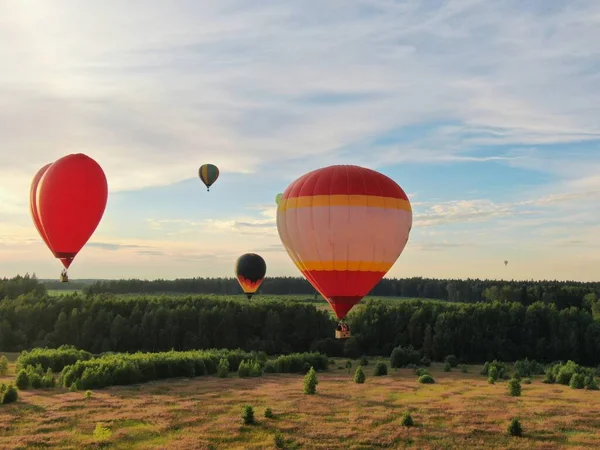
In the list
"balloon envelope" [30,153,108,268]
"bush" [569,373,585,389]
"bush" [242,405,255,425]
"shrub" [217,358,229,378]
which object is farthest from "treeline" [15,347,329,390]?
"bush" [569,373,585,389]

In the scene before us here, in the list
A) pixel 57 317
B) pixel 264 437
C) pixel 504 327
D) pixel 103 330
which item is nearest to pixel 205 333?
pixel 103 330

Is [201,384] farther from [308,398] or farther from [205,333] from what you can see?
[205,333]

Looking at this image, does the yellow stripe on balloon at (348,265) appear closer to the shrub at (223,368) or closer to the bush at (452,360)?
the shrub at (223,368)

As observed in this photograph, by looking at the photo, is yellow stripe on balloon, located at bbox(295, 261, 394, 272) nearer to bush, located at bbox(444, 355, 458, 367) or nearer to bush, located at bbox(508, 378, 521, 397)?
bush, located at bbox(508, 378, 521, 397)

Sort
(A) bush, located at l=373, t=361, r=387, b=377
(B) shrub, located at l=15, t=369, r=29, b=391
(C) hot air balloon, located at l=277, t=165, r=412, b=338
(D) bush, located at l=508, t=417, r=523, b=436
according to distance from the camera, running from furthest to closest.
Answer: (A) bush, located at l=373, t=361, r=387, b=377, (B) shrub, located at l=15, t=369, r=29, b=391, (D) bush, located at l=508, t=417, r=523, b=436, (C) hot air balloon, located at l=277, t=165, r=412, b=338

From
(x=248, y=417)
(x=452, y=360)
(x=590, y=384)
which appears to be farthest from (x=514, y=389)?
(x=452, y=360)

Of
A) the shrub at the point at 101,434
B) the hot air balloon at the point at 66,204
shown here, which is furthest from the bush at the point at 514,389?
the hot air balloon at the point at 66,204

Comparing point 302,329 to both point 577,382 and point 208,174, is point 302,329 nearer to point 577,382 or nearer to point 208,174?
point 208,174
